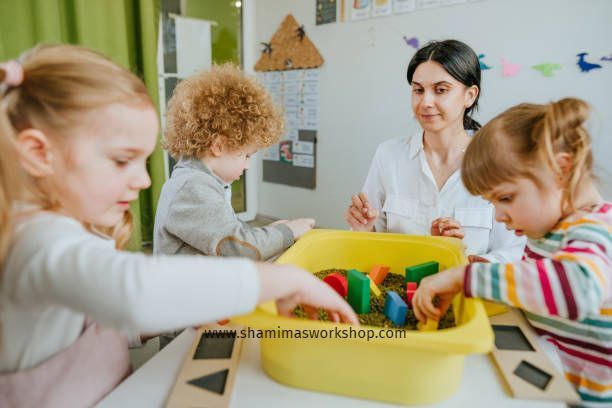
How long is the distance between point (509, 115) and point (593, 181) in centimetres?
18

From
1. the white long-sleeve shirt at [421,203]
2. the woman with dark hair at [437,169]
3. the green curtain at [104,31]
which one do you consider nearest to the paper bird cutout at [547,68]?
the woman with dark hair at [437,169]

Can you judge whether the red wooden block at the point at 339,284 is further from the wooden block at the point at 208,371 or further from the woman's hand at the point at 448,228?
the woman's hand at the point at 448,228

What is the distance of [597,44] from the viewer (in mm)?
1843

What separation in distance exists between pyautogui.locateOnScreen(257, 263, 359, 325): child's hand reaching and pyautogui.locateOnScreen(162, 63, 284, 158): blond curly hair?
57cm

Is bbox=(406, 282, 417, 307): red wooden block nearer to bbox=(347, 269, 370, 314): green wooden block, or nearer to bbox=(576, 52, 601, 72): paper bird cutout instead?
bbox=(347, 269, 370, 314): green wooden block

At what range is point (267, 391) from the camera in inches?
22.2

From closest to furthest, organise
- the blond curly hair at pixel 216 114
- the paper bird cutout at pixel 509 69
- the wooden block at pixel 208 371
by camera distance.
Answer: the wooden block at pixel 208 371, the blond curly hair at pixel 216 114, the paper bird cutout at pixel 509 69

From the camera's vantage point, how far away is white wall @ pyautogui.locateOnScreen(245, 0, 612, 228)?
189 centimetres

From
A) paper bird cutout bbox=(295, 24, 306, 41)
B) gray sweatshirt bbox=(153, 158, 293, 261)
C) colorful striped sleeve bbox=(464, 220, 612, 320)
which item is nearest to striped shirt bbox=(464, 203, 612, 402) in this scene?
colorful striped sleeve bbox=(464, 220, 612, 320)

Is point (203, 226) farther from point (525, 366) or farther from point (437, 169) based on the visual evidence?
point (437, 169)

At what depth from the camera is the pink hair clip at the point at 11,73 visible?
48cm

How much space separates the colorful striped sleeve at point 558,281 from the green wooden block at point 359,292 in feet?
0.61

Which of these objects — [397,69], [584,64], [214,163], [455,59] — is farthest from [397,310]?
[397,69]

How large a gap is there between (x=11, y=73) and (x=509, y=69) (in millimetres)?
2166
